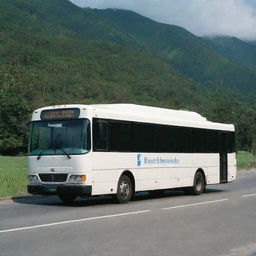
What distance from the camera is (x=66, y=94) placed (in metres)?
148

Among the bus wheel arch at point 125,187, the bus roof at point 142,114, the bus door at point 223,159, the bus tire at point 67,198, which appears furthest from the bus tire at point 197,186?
the bus tire at point 67,198

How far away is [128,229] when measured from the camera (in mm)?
11453

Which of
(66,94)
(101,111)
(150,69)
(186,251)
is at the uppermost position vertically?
(150,69)

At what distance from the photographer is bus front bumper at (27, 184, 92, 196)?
1608 centimetres

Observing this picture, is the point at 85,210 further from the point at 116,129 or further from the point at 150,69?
the point at 150,69

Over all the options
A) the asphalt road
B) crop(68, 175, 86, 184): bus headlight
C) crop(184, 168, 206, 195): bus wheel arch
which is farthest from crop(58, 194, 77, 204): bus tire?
crop(184, 168, 206, 195): bus wheel arch

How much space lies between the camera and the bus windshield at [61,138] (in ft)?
53.9

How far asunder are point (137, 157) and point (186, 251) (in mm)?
9623

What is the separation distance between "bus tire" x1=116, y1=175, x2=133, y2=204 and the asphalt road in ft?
0.98

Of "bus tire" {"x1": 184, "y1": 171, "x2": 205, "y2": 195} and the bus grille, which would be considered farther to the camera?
"bus tire" {"x1": 184, "y1": 171, "x2": 205, "y2": 195}

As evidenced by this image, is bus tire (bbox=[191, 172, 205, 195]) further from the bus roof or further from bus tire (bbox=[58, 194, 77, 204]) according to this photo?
bus tire (bbox=[58, 194, 77, 204])

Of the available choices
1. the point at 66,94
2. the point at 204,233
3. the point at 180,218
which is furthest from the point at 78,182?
the point at 66,94

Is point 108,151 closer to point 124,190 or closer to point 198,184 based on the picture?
point 124,190

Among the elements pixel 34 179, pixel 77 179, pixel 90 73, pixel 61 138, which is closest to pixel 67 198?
pixel 34 179
